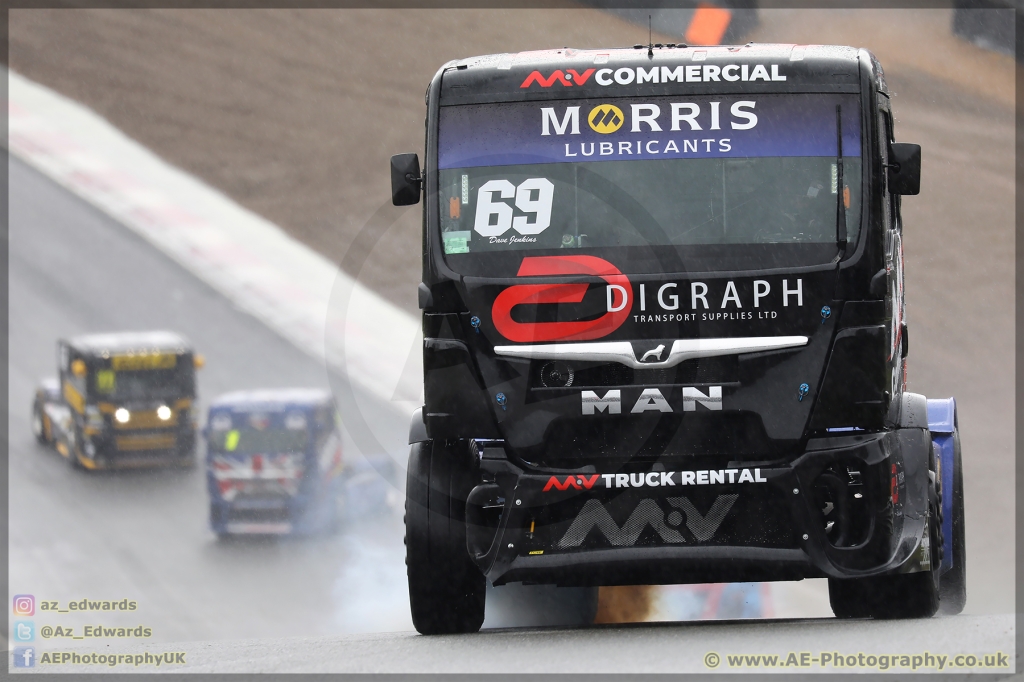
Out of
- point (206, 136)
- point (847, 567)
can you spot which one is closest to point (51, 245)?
point (206, 136)

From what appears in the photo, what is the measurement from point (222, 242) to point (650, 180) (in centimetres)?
1663

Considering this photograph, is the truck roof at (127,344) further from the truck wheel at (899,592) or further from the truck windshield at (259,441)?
the truck wheel at (899,592)

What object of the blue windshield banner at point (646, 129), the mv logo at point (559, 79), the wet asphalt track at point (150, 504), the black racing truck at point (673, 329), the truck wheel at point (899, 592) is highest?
the mv logo at point (559, 79)

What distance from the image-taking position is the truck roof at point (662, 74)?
683 centimetres

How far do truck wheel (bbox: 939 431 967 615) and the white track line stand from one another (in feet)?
36.7

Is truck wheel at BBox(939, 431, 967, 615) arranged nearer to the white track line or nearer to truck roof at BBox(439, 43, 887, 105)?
truck roof at BBox(439, 43, 887, 105)

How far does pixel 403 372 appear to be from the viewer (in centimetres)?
1966

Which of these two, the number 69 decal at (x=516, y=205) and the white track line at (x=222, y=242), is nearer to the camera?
the number 69 decal at (x=516, y=205)

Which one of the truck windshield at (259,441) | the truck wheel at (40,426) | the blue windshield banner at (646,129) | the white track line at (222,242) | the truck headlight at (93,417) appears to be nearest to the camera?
the blue windshield banner at (646,129)

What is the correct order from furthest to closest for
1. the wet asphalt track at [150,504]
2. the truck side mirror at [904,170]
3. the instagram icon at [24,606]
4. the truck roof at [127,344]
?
the truck roof at [127,344]
the wet asphalt track at [150,504]
the instagram icon at [24,606]
the truck side mirror at [904,170]

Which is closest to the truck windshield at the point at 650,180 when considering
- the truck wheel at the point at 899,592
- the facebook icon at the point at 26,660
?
the truck wheel at the point at 899,592

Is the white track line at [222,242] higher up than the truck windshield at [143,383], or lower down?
higher up

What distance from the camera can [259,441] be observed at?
16.6 m

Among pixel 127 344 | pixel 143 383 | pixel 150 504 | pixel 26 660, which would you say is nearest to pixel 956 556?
pixel 26 660
